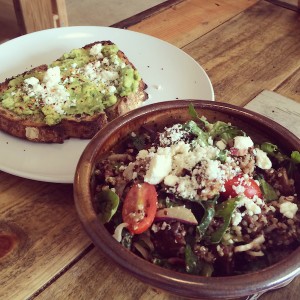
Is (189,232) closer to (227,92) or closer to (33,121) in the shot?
(33,121)

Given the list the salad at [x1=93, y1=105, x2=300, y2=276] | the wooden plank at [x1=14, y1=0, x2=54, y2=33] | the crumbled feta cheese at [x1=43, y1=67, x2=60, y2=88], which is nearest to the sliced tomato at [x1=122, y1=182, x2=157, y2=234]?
the salad at [x1=93, y1=105, x2=300, y2=276]

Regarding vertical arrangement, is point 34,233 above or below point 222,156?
below

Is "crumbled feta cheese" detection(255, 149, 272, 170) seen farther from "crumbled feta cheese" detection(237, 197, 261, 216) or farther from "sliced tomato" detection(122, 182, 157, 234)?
"sliced tomato" detection(122, 182, 157, 234)

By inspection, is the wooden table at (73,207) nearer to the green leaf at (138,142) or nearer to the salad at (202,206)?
the salad at (202,206)

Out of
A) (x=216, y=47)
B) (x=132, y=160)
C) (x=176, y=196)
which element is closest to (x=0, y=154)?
(x=132, y=160)

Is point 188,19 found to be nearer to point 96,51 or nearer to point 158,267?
point 96,51

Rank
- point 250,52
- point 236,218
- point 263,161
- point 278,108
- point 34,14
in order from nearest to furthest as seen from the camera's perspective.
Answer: point 236,218
point 263,161
point 278,108
point 250,52
point 34,14

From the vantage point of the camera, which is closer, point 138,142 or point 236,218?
point 236,218

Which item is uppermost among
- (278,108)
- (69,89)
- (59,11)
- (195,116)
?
(195,116)

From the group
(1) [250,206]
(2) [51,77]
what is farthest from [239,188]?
(2) [51,77]
